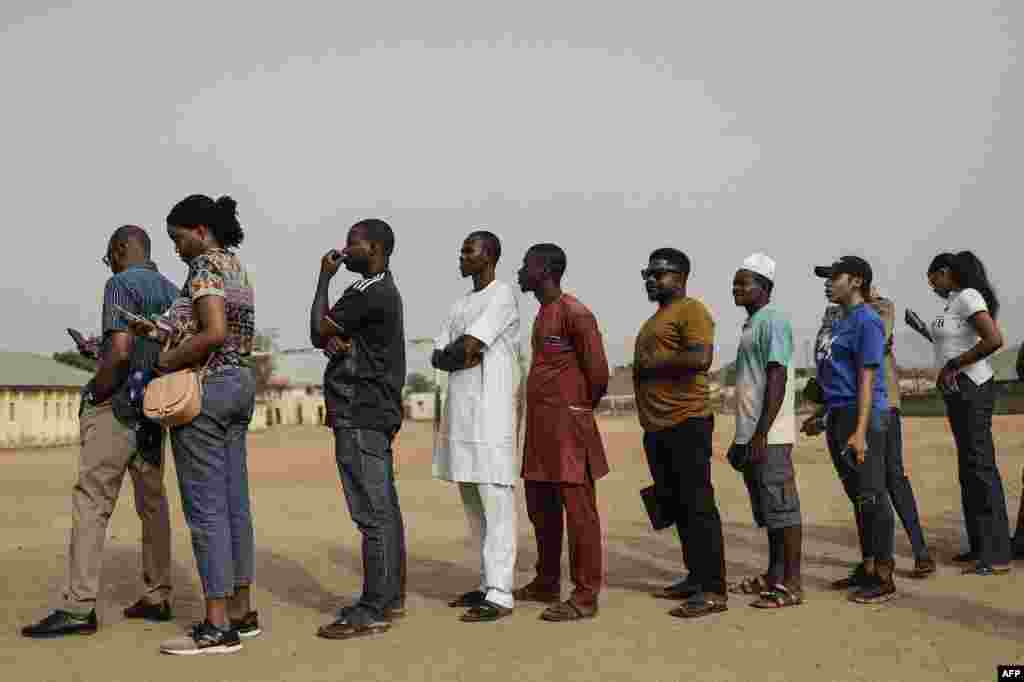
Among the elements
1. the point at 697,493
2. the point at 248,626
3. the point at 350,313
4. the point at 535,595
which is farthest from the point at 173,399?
the point at 697,493

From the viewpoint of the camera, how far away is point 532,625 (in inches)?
226

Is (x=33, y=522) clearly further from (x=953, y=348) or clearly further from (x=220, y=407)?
(x=953, y=348)

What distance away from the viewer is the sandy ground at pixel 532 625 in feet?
15.6

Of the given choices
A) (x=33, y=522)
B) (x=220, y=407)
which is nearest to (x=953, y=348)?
(x=220, y=407)

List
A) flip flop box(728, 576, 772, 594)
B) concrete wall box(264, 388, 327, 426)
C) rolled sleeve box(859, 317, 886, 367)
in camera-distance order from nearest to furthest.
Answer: rolled sleeve box(859, 317, 886, 367) → flip flop box(728, 576, 772, 594) → concrete wall box(264, 388, 327, 426)

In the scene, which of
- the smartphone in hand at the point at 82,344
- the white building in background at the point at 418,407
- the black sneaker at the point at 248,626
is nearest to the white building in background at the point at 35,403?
the smartphone in hand at the point at 82,344

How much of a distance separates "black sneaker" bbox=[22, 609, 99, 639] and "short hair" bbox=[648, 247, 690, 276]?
12.0 ft

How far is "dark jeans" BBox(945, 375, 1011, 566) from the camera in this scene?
7.24 meters

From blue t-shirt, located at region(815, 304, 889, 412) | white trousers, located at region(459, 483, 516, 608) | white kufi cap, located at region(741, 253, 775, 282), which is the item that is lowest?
white trousers, located at region(459, 483, 516, 608)

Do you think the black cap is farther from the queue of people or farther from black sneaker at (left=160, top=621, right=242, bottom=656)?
black sneaker at (left=160, top=621, right=242, bottom=656)

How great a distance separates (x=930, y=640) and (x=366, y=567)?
2835 mm

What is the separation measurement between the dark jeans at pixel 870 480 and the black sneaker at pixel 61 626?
434cm

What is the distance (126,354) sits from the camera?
5.61m

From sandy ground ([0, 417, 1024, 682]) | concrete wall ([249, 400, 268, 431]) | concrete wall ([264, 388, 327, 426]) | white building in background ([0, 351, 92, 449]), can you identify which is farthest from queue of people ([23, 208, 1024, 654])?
concrete wall ([264, 388, 327, 426])
